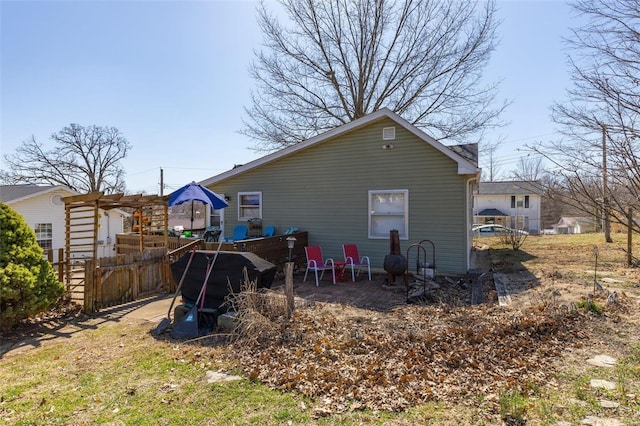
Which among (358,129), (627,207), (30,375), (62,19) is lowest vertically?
(30,375)

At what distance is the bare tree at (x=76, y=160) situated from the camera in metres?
28.3

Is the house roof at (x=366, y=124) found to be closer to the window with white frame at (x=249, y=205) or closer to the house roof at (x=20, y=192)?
the window with white frame at (x=249, y=205)

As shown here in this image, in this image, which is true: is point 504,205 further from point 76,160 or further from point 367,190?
point 76,160

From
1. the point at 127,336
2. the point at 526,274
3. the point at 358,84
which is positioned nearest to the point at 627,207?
the point at 526,274

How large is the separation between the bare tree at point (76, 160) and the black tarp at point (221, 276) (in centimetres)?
2857

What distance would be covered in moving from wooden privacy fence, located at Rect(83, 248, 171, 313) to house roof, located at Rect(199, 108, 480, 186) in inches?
162

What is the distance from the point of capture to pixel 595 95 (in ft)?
14.3

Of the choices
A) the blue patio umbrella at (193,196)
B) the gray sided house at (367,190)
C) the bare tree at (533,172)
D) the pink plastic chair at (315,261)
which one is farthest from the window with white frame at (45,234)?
the bare tree at (533,172)

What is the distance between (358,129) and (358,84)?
9175mm

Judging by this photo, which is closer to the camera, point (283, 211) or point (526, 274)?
point (526, 274)

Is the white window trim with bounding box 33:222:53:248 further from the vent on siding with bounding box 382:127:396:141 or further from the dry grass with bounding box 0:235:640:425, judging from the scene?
the vent on siding with bounding box 382:127:396:141

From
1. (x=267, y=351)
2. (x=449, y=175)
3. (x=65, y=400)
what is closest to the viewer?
(x=65, y=400)

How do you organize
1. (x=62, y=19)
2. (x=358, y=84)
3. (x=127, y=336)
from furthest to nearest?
1. (x=358, y=84)
2. (x=62, y=19)
3. (x=127, y=336)

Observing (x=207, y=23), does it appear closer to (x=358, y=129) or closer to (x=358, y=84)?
(x=358, y=129)
